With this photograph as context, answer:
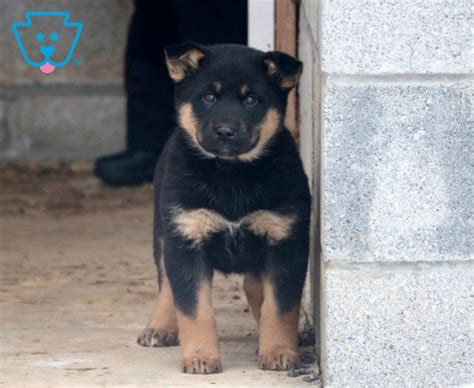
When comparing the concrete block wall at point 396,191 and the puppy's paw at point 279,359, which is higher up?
the concrete block wall at point 396,191

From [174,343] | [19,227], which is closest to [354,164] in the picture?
[174,343]

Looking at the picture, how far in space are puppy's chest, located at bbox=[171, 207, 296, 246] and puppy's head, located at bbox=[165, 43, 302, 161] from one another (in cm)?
21

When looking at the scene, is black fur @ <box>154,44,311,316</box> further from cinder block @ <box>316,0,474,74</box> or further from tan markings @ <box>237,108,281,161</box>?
cinder block @ <box>316,0,474,74</box>

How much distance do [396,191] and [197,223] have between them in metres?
0.74

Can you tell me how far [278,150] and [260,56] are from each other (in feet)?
1.07

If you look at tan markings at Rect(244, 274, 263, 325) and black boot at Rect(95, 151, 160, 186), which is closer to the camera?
tan markings at Rect(244, 274, 263, 325)

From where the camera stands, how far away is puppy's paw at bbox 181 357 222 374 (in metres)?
4.36

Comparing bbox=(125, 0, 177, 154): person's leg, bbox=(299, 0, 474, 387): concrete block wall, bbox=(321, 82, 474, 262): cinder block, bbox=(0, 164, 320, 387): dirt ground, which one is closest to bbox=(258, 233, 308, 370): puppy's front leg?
bbox=(0, 164, 320, 387): dirt ground

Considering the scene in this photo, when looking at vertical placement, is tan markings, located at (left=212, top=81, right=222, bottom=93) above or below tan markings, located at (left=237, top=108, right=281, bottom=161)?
above

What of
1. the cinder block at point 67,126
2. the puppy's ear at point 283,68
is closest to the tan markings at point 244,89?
the puppy's ear at point 283,68

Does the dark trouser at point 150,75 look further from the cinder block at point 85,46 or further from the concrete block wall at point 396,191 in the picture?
the concrete block wall at point 396,191

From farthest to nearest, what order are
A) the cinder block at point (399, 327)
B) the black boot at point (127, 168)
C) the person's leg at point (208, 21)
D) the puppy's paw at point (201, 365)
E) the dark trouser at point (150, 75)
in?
the dark trouser at point (150, 75) < the black boot at point (127, 168) < the person's leg at point (208, 21) < the puppy's paw at point (201, 365) < the cinder block at point (399, 327)

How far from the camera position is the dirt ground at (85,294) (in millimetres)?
4398

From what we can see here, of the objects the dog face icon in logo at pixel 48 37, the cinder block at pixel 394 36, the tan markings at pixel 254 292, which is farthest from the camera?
the dog face icon in logo at pixel 48 37
